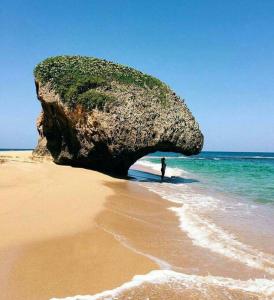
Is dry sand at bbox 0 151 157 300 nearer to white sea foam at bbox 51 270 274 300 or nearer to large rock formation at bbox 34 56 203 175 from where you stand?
white sea foam at bbox 51 270 274 300

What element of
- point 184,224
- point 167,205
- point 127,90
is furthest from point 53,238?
point 127,90

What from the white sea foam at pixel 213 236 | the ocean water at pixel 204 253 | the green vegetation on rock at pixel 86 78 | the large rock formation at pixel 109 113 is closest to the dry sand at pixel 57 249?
the ocean water at pixel 204 253

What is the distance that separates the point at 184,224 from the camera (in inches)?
413

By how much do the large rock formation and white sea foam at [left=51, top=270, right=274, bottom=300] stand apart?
15.1 meters

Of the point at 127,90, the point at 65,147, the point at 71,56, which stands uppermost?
the point at 71,56

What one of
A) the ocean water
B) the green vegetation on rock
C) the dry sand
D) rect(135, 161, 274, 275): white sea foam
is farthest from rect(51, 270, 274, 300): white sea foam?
the green vegetation on rock

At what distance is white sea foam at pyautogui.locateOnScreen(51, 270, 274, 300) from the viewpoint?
18.7 ft

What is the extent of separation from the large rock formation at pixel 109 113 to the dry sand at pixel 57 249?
8.52 m

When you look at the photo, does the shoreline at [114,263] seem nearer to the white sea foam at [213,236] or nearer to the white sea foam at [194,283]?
the white sea foam at [194,283]

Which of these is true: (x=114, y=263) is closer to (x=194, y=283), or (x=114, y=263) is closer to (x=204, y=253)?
(x=194, y=283)

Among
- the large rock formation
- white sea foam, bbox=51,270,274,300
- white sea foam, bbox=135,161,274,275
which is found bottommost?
white sea foam, bbox=51,270,274,300

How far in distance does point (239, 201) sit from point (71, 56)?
50.0 feet

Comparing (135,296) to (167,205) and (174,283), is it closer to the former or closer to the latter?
(174,283)

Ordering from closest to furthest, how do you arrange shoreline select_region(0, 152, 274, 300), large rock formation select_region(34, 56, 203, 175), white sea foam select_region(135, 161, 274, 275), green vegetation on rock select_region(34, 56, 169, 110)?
shoreline select_region(0, 152, 274, 300), white sea foam select_region(135, 161, 274, 275), large rock formation select_region(34, 56, 203, 175), green vegetation on rock select_region(34, 56, 169, 110)
